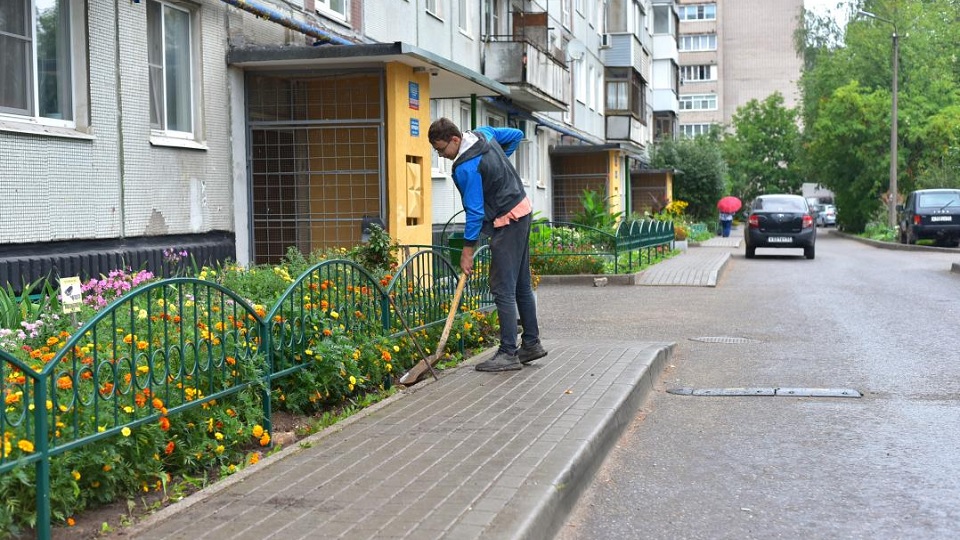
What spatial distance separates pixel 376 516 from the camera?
419 cm

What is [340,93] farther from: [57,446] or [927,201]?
[927,201]

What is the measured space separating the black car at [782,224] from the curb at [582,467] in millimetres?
20179

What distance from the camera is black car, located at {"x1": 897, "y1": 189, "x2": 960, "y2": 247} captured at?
31391mm

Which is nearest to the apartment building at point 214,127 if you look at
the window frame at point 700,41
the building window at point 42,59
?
the building window at point 42,59

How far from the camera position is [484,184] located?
7.86 m

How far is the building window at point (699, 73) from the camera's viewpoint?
88562 mm

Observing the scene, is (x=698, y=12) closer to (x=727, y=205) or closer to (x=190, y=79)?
(x=727, y=205)

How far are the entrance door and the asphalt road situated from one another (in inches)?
115

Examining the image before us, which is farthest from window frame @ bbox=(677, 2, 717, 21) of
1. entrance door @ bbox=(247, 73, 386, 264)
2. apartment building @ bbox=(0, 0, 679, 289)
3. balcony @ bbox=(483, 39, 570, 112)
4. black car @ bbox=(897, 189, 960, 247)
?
entrance door @ bbox=(247, 73, 386, 264)

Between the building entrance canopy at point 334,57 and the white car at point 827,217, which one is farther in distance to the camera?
the white car at point 827,217

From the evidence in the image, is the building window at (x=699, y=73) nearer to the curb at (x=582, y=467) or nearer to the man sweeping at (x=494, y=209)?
the man sweeping at (x=494, y=209)

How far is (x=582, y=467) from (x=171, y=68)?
848cm

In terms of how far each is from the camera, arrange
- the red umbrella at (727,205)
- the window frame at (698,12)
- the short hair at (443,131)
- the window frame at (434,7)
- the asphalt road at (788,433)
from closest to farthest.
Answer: the asphalt road at (788,433) < the short hair at (443,131) < the window frame at (434,7) < the red umbrella at (727,205) < the window frame at (698,12)

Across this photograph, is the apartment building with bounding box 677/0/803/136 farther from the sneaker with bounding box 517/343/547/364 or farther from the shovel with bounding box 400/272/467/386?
the shovel with bounding box 400/272/467/386
